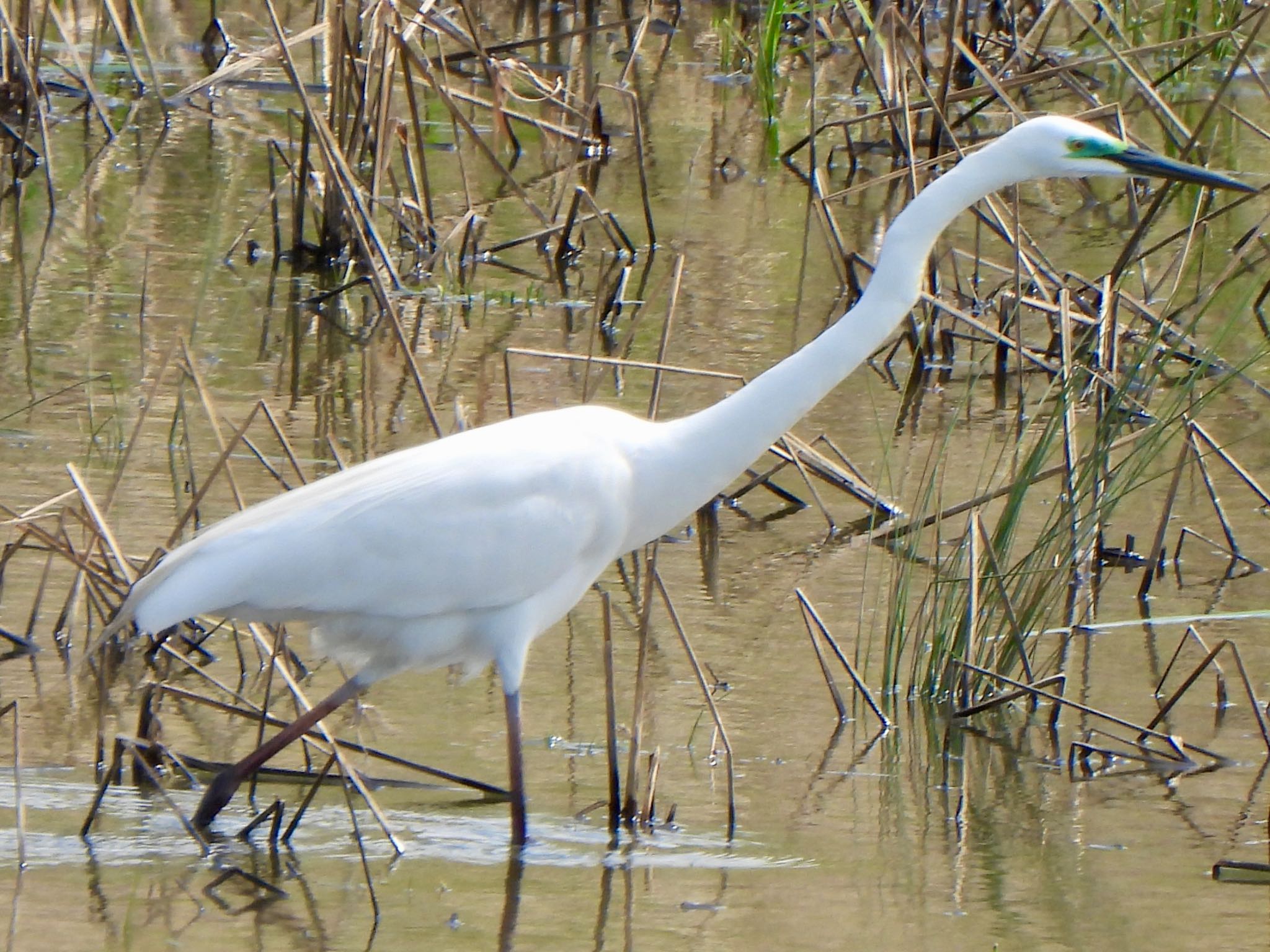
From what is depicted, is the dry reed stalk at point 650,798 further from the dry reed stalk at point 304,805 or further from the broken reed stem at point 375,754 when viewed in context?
the dry reed stalk at point 304,805

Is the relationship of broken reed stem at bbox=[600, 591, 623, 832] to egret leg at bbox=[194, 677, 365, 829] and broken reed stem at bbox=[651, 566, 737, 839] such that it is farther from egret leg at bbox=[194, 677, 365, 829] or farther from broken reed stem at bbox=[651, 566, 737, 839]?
egret leg at bbox=[194, 677, 365, 829]

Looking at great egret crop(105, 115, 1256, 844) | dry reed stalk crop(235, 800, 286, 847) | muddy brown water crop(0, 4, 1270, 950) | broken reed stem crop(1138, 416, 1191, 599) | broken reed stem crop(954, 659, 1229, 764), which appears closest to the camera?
muddy brown water crop(0, 4, 1270, 950)

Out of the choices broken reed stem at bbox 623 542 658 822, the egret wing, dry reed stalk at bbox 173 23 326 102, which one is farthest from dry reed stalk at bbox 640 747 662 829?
dry reed stalk at bbox 173 23 326 102

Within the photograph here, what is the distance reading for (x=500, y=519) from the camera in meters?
3.91

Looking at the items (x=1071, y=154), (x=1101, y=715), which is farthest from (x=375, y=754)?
(x=1071, y=154)

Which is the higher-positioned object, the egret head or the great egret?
the egret head

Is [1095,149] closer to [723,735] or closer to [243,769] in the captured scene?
[723,735]

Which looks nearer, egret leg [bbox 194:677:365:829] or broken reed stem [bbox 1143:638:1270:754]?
egret leg [bbox 194:677:365:829]

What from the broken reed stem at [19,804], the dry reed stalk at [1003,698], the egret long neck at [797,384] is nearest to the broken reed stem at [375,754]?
the broken reed stem at [19,804]

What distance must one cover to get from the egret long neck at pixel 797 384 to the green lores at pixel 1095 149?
126 millimetres

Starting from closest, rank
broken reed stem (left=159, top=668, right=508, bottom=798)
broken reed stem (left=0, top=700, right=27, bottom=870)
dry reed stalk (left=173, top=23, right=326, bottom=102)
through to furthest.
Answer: broken reed stem (left=0, top=700, right=27, bottom=870) → broken reed stem (left=159, top=668, right=508, bottom=798) → dry reed stalk (left=173, top=23, right=326, bottom=102)

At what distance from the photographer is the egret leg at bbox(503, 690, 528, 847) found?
3773 mm

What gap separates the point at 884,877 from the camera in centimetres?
372

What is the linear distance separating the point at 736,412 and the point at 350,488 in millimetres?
793
